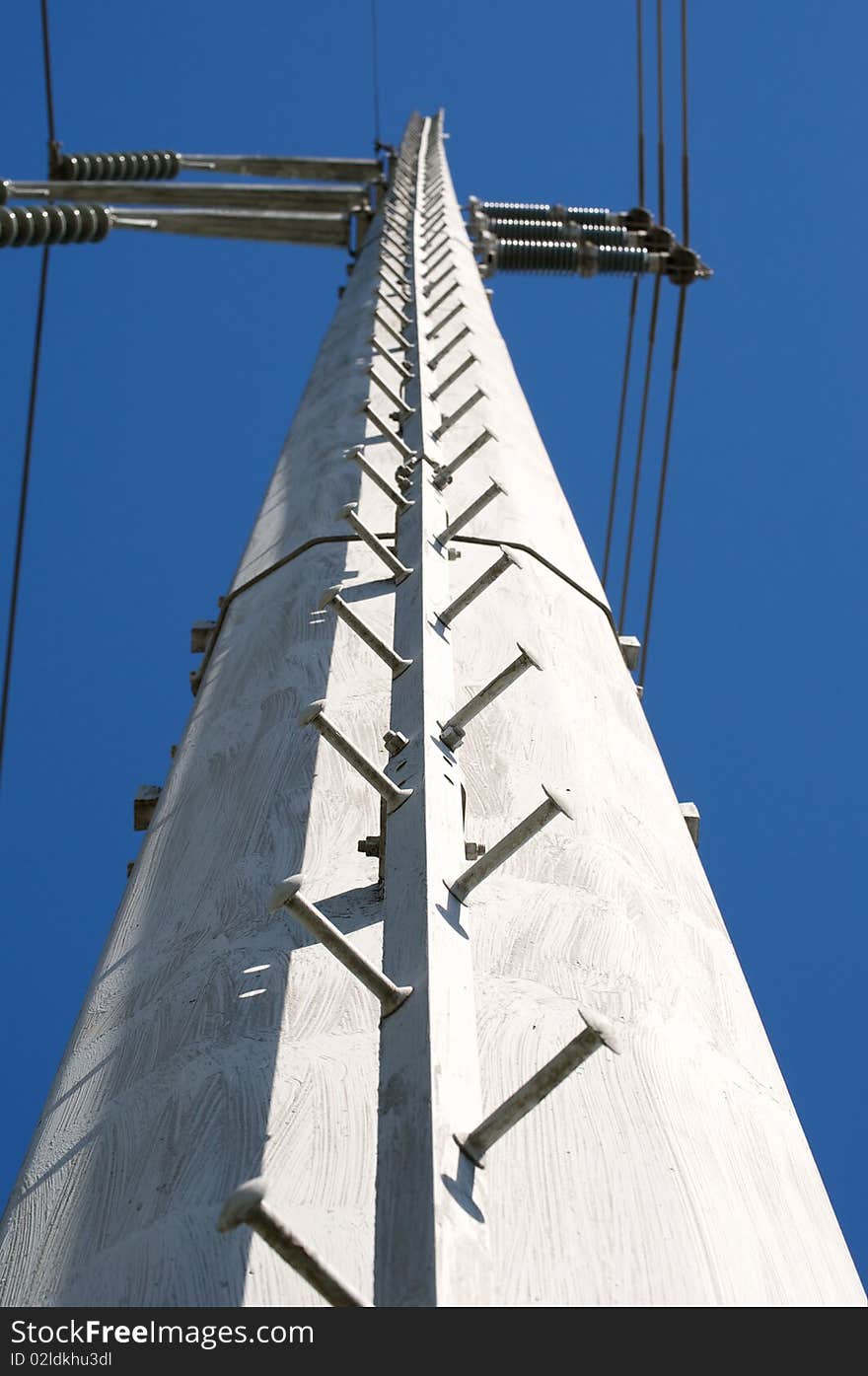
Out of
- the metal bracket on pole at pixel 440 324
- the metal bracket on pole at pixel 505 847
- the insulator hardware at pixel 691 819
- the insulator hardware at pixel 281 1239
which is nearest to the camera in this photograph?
the insulator hardware at pixel 281 1239

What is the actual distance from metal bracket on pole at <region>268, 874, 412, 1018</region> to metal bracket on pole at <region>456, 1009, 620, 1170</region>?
0.93 feet

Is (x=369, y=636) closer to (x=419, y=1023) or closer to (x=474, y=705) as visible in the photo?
(x=474, y=705)

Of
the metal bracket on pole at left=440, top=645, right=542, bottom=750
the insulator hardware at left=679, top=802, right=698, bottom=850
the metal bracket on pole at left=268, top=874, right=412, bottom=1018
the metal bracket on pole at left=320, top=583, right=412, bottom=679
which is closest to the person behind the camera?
the metal bracket on pole at left=268, top=874, right=412, bottom=1018

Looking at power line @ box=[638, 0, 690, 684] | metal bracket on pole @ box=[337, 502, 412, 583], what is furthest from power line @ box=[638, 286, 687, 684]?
metal bracket on pole @ box=[337, 502, 412, 583]

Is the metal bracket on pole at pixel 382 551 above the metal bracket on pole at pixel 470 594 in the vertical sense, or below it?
above

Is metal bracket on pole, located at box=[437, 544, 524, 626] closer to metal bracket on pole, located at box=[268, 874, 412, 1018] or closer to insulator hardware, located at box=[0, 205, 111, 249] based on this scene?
metal bracket on pole, located at box=[268, 874, 412, 1018]

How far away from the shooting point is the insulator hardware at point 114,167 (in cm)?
1438

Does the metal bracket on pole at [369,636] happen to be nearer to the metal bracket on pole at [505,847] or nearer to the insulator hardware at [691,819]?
the metal bracket on pole at [505,847]

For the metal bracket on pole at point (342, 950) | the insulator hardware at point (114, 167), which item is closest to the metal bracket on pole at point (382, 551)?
the metal bracket on pole at point (342, 950)

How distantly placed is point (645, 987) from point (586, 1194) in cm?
78

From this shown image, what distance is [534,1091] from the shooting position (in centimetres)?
239

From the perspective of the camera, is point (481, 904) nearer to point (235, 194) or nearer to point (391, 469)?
point (391, 469)

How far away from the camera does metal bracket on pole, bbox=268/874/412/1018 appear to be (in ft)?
8.50

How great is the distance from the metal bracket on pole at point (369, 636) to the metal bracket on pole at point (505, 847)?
0.85 meters
